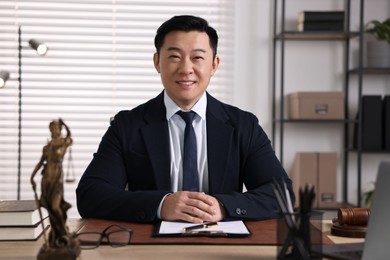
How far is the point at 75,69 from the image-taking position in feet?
12.8

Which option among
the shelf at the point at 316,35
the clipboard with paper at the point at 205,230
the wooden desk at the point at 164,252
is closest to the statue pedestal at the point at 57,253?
the wooden desk at the point at 164,252

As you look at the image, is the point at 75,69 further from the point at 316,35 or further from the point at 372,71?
the point at 372,71

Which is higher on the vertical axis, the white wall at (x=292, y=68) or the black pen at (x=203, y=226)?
the white wall at (x=292, y=68)

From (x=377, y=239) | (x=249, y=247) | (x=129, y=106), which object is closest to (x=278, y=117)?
(x=129, y=106)

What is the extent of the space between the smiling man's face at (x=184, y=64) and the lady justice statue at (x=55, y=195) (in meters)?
1.07

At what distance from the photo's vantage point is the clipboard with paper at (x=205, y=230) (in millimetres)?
1469

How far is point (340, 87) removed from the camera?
3.96 m

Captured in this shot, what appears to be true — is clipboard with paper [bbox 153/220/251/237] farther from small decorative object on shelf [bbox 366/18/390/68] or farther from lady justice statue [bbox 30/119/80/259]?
small decorative object on shelf [bbox 366/18/390/68]

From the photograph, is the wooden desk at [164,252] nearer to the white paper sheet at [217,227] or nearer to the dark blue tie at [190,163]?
the white paper sheet at [217,227]

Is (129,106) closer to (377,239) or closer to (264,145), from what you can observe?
(264,145)

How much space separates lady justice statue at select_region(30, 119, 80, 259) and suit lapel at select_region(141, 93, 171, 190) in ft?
3.18

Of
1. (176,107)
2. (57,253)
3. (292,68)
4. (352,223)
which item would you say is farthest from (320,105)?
(57,253)

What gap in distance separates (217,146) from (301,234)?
1.04 meters

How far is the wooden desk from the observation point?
50.4 inches
